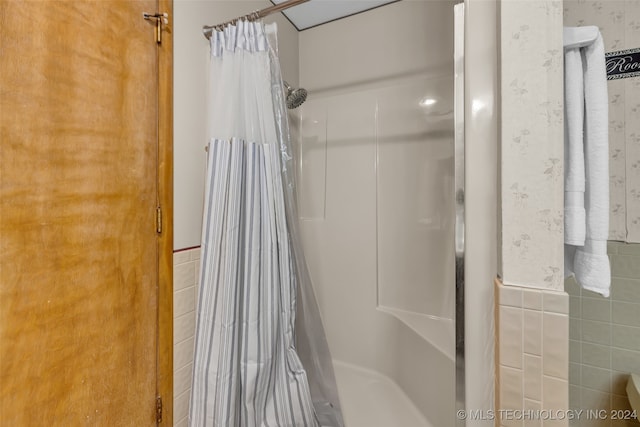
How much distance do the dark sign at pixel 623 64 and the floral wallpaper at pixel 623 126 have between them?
2 centimetres

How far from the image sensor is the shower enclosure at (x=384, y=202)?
4.32 ft

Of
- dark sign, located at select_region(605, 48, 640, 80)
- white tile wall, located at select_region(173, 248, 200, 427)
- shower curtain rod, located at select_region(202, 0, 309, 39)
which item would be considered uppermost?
shower curtain rod, located at select_region(202, 0, 309, 39)

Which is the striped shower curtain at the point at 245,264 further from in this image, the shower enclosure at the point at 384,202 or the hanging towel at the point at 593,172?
the hanging towel at the point at 593,172

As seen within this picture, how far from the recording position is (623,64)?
110cm

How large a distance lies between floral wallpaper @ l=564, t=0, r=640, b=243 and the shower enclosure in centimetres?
60

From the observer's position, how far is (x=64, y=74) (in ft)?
2.17

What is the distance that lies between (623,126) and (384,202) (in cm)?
102

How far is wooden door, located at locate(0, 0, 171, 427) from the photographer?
0.58 m

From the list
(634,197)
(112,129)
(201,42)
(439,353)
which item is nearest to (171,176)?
(112,129)

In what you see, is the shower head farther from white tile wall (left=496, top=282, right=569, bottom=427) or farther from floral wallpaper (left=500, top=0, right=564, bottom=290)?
white tile wall (left=496, top=282, right=569, bottom=427)

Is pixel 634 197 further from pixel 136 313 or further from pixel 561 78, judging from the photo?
pixel 136 313

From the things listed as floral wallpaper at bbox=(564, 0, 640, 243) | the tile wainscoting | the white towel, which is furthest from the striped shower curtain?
floral wallpaper at bbox=(564, 0, 640, 243)

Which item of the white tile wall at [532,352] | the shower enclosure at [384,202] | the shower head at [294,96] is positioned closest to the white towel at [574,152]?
the white tile wall at [532,352]

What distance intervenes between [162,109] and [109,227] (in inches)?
16.1
